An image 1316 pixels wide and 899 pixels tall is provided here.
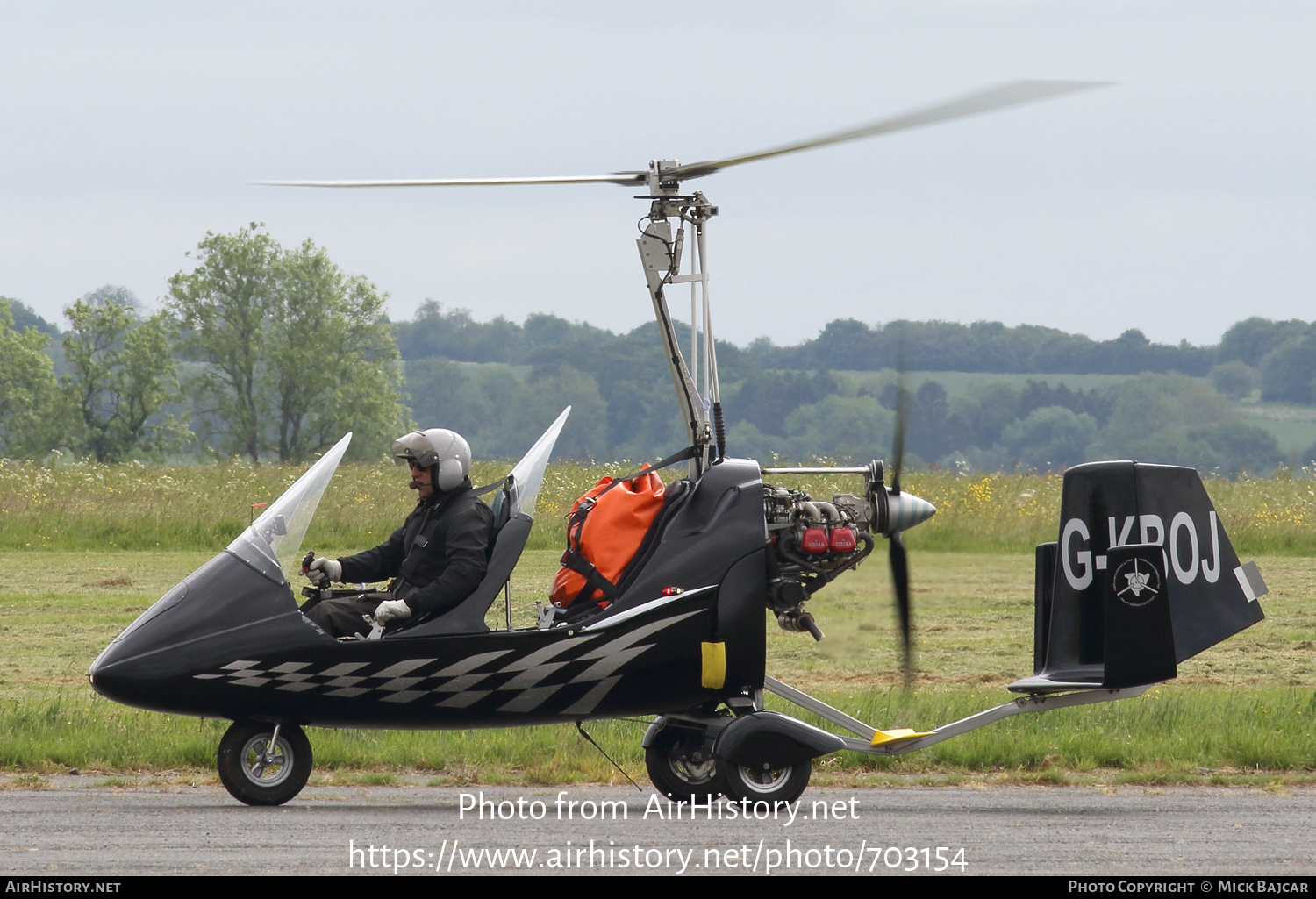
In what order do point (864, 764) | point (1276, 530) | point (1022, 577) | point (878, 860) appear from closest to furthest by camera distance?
point (878, 860), point (864, 764), point (1022, 577), point (1276, 530)

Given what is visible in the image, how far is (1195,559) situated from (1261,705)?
2822 millimetres

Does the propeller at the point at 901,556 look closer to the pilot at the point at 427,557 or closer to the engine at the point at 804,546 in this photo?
the engine at the point at 804,546

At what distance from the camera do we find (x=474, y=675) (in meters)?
6.75

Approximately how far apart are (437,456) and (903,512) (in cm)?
235

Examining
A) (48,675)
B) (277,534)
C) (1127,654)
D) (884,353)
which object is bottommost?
(48,675)

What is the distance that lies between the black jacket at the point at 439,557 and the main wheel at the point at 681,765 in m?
1.32

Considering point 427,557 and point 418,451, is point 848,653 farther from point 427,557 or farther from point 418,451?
point 418,451

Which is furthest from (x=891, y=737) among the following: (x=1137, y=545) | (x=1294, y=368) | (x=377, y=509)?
(x=1294, y=368)

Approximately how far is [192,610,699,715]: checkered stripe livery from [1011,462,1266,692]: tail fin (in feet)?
6.85

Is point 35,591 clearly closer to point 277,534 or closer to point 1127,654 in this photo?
point 277,534

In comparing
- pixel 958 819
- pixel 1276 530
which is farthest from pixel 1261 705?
pixel 1276 530

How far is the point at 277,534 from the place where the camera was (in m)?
7.03

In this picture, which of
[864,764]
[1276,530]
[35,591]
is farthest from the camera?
[1276,530]
